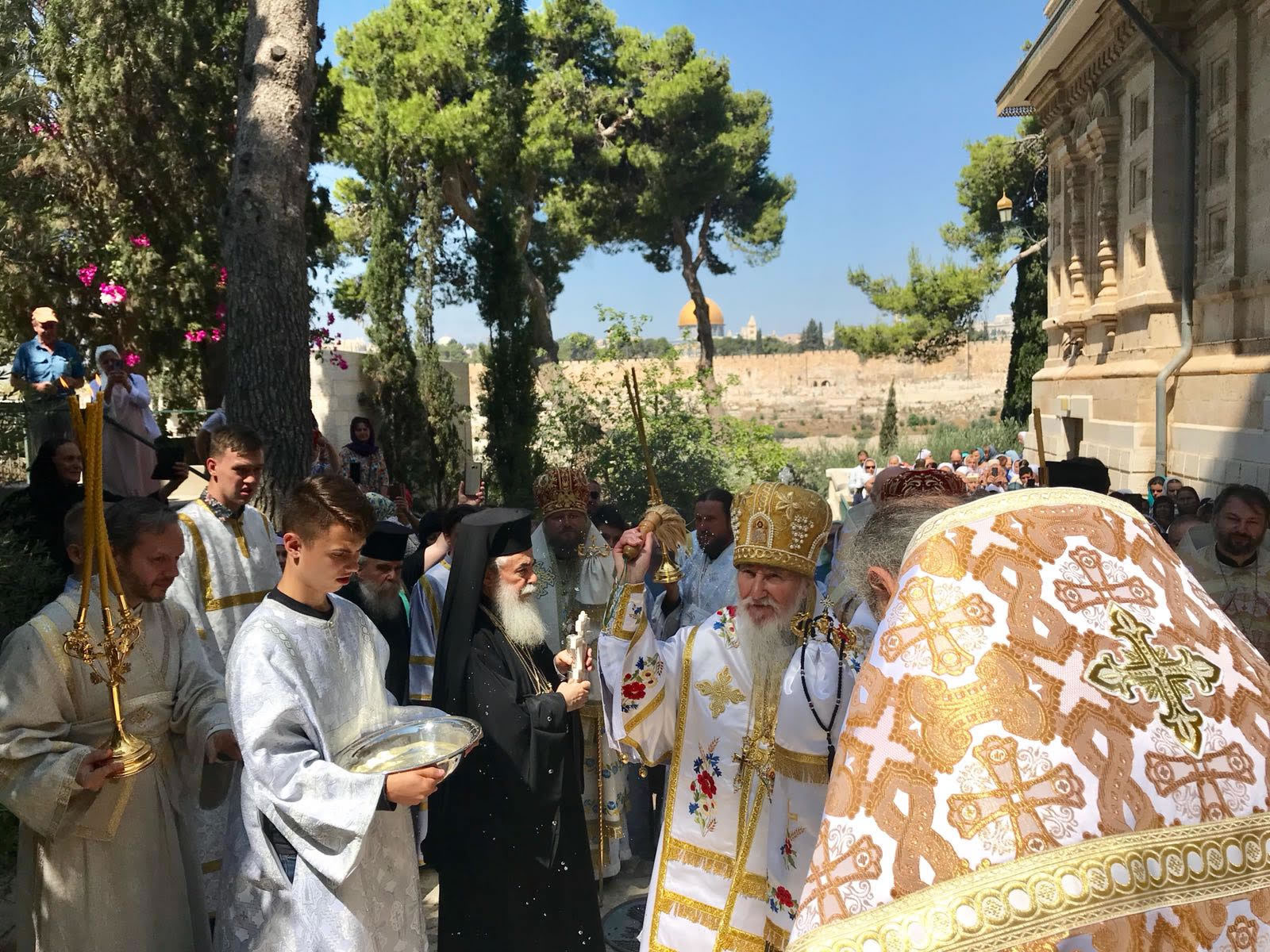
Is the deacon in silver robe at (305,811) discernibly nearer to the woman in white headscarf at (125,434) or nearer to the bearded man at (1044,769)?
the bearded man at (1044,769)

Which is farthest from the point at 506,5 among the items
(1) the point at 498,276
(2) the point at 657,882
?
(2) the point at 657,882

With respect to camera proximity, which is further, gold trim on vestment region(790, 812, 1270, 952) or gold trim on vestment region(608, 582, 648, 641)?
gold trim on vestment region(608, 582, 648, 641)

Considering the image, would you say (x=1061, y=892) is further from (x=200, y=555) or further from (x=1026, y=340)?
(x=1026, y=340)

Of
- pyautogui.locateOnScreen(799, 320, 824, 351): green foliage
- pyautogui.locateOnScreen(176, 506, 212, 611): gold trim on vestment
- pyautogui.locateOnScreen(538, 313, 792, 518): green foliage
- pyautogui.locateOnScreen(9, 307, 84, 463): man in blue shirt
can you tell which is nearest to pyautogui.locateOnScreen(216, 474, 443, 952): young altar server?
pyautogui.locateOnScreen(176, 506, 212, 611): gold trim on vestment

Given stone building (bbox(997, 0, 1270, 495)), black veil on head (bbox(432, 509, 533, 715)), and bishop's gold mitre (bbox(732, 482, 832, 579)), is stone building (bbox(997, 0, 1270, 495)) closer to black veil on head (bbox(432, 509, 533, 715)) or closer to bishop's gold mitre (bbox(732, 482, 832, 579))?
bishop's gold mitre (bbox(732, 482, 832, 579))

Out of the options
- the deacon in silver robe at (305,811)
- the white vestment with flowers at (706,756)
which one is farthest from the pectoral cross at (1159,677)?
the deacon in silver robe at (305,811)

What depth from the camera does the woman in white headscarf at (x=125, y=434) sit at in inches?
285

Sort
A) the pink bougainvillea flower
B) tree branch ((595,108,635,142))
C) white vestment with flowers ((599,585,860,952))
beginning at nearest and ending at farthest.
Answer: white vestment with flowers ((599,585,860,952)), the pink bougainvillea flower, tree branch ((595,108,635,142))

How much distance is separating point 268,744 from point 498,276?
1469 cm

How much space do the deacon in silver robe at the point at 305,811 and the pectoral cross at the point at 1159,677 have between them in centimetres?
183

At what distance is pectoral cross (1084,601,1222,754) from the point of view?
55.7 inches

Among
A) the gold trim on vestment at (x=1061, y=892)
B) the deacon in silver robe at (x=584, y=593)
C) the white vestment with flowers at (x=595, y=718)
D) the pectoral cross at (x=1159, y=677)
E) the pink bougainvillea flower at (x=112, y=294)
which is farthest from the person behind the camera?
the pink bougainvillea flower at (x=112, y=294)

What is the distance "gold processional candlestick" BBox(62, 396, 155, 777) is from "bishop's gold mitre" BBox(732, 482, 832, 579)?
1837 mm

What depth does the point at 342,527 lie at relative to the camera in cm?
282
